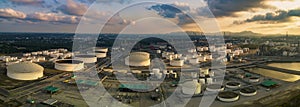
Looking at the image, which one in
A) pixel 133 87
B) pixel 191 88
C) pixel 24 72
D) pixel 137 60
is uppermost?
pixel 137 60

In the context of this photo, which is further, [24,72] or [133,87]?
[24,72]

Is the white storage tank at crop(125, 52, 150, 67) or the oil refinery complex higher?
the white storage tank at crop(125, 52, 150, 67)

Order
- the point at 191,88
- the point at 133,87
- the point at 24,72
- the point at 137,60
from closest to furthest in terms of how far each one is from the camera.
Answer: the point at 191,88 → the point at 133,87 → the point at 24,72 → the point at 137,60

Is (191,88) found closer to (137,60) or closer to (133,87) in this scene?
(133,87)

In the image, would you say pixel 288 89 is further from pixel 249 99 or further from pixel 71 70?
pixel 71 70

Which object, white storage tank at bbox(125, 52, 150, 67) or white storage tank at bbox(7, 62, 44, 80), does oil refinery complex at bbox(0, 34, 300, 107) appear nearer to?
white storage tank at bbox(7, 62, 44, 80)

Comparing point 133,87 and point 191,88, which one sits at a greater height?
point 191,88

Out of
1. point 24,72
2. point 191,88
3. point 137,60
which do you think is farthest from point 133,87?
point 137,60

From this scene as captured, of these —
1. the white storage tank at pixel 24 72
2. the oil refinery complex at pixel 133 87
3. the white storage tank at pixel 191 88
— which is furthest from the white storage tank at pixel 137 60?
the white storage tank at pixel 191 88

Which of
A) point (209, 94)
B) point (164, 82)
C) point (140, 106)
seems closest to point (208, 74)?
point (164, 82)

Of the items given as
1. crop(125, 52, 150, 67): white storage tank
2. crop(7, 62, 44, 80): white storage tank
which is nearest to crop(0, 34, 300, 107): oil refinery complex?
crop(7, 62, 44, 80): white storage tank

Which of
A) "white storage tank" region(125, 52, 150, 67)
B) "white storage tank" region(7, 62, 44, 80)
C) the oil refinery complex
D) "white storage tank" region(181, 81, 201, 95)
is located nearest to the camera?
the oil refinery complex

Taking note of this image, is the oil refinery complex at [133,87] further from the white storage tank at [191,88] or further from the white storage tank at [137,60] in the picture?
the white storage tank at [137,60]
